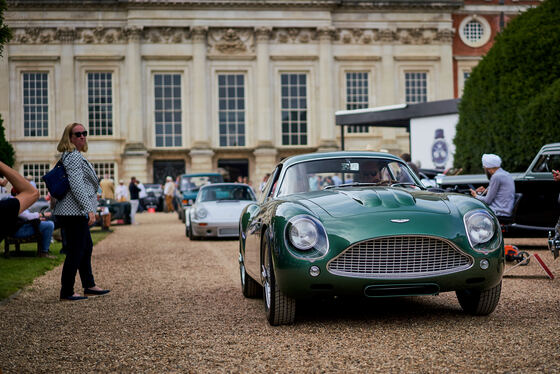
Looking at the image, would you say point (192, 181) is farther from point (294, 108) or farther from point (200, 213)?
point (294, 108)

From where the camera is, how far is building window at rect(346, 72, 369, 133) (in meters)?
45.8

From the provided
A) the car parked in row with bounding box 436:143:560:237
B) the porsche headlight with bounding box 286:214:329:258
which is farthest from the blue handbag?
the car parked in row with bounding box 436:143:560:237

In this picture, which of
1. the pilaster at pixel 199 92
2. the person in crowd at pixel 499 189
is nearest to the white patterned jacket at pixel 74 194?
the person in crowd at pixel 499 189

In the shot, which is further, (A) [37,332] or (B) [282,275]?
(A) [37,332]

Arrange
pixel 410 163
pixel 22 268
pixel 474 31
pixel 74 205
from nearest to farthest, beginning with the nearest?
pixel 74 205 < pixel 22 268 < pixel 410 163 < pixel 474 31

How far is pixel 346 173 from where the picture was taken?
7172mm

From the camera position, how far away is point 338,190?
6.64m

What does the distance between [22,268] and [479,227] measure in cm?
762

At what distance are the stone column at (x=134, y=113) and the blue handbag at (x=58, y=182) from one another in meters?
35.8

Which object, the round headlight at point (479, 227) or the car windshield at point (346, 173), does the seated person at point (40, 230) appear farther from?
the round headlight at point (479, 227)

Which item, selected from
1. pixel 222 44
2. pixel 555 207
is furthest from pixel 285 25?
pixel 555 207

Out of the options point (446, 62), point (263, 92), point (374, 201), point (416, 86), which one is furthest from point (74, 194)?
point (446, 62)

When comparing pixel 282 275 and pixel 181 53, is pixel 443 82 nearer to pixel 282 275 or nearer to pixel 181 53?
pixel 181 53

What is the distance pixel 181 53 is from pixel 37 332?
38.9m
